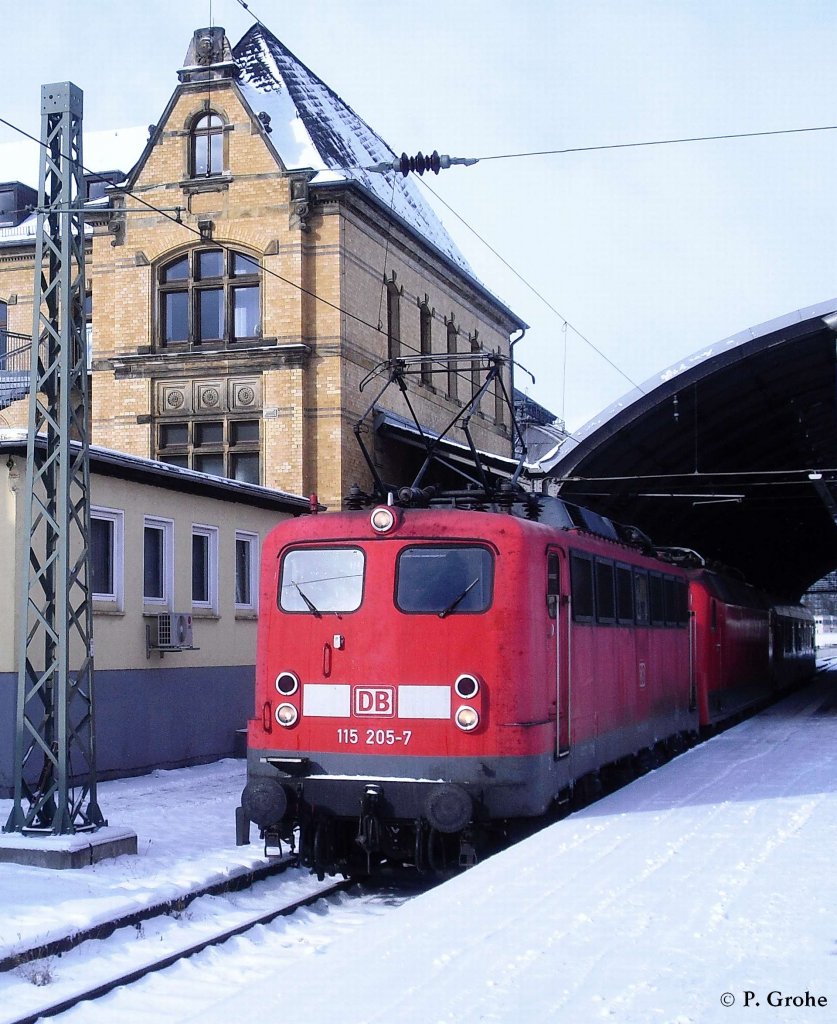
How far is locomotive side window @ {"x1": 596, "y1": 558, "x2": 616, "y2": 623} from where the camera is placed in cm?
1279

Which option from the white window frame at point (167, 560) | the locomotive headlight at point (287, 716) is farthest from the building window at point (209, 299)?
the locomotive headlight at point (287, 716)

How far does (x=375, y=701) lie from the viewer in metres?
10.6

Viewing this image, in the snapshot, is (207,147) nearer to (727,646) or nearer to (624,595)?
(727,646)

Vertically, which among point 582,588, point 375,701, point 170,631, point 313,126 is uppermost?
point 313,126

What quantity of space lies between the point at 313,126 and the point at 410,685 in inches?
860

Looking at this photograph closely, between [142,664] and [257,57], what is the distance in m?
18.0

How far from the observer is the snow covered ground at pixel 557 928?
601 cm

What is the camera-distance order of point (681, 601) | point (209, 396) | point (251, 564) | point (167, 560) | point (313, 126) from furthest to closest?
point (313, 126) < point (209, 396) < point (251, 564) < point (167, 560) < point (681, 601)

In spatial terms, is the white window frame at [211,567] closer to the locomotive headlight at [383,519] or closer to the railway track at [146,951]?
the railway track at [146,951]

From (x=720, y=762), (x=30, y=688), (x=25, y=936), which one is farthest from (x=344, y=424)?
(x=25, y=936)

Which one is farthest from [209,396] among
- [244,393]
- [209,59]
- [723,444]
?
[723,444]

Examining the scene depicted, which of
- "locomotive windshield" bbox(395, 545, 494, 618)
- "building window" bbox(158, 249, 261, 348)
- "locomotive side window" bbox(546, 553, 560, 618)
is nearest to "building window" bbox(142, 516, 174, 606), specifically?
"locomotive windshield" bbox(395, 545, 494, 618)

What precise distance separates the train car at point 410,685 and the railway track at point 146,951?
0.56m

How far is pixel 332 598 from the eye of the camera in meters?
11.1
